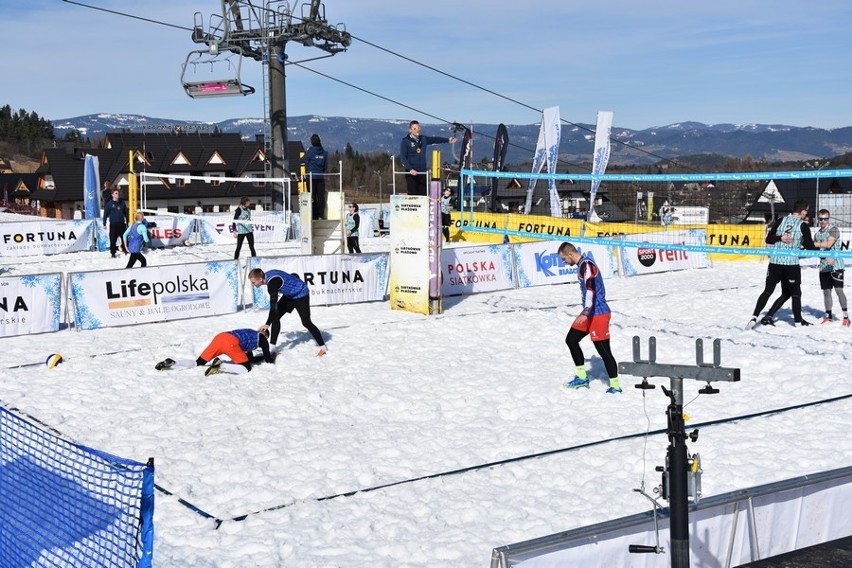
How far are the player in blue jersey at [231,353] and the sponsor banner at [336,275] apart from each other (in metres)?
3.88

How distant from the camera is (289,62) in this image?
109 feet

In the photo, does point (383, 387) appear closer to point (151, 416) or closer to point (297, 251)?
point (151, 416)

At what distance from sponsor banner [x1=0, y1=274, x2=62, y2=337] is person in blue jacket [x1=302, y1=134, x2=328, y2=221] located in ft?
20.3

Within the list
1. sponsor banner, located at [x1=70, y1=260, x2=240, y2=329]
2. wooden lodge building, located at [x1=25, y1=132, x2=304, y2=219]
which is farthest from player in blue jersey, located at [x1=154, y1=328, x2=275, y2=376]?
wooden lodge building, located at [x1=25, y1=132, x2=304, y2=219]

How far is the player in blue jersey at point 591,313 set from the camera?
989cm

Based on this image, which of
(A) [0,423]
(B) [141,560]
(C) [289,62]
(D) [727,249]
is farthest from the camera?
(C) [289,62]

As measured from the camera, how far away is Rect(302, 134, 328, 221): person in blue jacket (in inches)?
759

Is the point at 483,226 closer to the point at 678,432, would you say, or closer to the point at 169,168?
A: the point at 678,432

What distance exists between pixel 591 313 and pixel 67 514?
5812 mm

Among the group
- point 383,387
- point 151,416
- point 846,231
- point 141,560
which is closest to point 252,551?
point 141,560

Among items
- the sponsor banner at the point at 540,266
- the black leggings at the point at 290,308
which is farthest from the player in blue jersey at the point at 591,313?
the sponsor banner at the point at 540,266

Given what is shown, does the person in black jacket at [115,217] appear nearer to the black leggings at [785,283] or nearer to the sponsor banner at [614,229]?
the sponsor banner at [614,229]

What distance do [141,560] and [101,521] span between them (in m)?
1.19

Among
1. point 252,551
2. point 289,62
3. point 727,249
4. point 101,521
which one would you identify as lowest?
point 252,551
